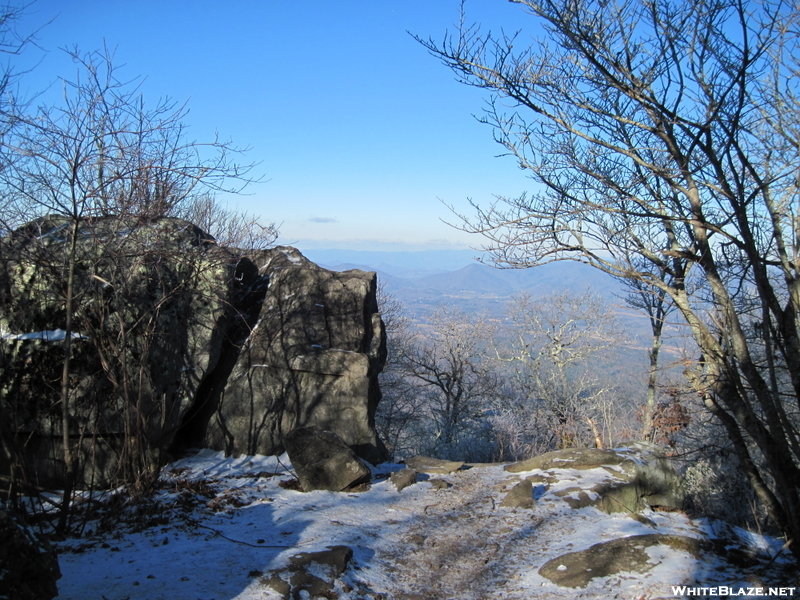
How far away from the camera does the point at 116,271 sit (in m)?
5.69

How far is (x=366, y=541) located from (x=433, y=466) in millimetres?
3099

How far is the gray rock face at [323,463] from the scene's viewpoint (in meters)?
6.07

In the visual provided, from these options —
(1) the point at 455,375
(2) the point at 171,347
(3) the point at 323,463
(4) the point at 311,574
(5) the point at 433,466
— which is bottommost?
(1) the point at 455,375

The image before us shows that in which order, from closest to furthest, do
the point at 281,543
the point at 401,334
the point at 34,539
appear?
the point at 34,539 < the point at 281,543 < the point at 401,334

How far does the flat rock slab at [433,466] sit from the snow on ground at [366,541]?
0.73 m

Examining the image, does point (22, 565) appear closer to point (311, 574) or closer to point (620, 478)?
point (311, 574)

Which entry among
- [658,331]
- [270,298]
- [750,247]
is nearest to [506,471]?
[270,298]

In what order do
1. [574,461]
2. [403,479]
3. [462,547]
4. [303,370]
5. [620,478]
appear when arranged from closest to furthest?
1. [462,547]
2. [403,479]
3. [620,478]
4. [574,461]
5. [303,370]

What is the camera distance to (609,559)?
4.49 meters

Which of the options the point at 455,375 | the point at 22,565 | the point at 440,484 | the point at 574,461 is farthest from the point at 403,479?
the point at 455,375

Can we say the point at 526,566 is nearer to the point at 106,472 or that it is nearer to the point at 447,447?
the point at 106,472

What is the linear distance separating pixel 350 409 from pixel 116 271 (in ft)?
12.4

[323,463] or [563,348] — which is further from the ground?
[563,348]

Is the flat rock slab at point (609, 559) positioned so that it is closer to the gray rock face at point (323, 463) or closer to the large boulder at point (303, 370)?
the gray rock face at point (323, 463)
